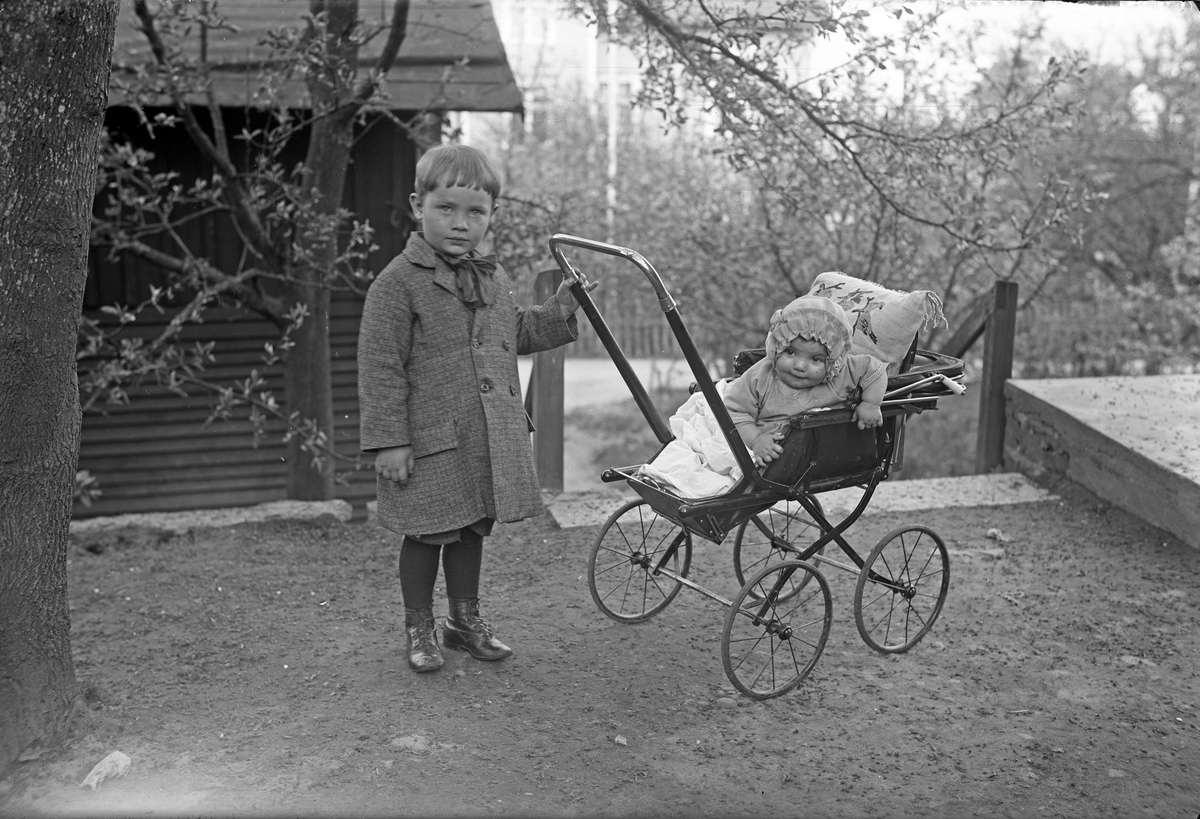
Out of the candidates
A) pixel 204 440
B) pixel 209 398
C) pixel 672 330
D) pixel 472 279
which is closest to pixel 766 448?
pixel 672 330

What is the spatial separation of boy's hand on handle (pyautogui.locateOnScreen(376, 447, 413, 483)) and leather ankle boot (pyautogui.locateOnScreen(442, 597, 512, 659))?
611mm

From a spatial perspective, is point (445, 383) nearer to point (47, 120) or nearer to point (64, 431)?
point (64, 431)

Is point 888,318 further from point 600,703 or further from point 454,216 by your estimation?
point 600,703

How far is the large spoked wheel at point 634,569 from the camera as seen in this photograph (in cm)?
414

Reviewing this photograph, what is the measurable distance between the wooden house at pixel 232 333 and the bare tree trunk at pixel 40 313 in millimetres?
4103

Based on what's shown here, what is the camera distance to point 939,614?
14.4 ft

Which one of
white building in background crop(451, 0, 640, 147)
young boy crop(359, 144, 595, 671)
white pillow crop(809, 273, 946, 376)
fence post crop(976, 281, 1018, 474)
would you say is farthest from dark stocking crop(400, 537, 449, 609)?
white building in background crop(451, 0, 640, 147)

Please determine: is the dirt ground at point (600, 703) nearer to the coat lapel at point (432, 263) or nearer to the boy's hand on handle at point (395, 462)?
the boy's hand on handle at point (395, 462)

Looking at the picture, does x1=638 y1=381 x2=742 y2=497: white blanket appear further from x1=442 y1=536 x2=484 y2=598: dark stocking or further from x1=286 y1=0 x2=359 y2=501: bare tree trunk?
x1=286 y1=0 x2=359 y2=501: bare tree trunk

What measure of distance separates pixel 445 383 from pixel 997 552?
2958mm

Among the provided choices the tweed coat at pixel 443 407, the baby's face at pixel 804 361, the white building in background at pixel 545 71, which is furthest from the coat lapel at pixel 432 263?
the white building in background at pixel 545 71

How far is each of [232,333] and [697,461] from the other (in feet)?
16.1

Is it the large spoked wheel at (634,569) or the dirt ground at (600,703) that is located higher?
the large spoked wheel at (634,569)

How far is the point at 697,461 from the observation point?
3.71 m
